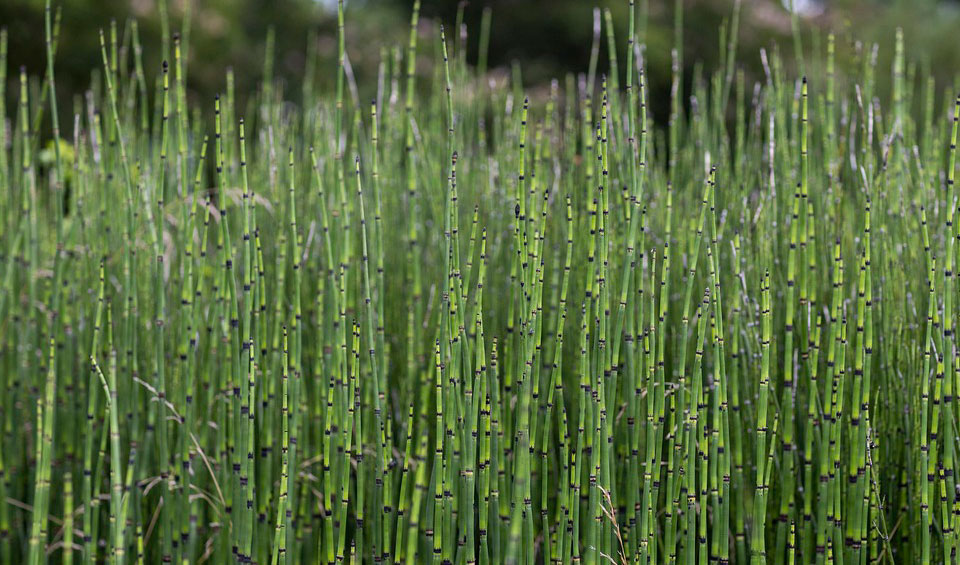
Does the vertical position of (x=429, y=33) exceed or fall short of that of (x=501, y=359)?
it exceeds it

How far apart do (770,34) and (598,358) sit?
222 inches

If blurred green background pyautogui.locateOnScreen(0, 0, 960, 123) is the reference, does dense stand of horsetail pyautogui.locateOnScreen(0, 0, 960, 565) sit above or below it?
below

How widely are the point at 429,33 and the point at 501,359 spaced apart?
15.7 feet

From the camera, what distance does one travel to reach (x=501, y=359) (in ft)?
4.42

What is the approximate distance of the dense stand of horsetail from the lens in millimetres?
981

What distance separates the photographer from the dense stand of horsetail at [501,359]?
38.6 inches

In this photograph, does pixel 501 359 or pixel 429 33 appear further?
pixel 429 33

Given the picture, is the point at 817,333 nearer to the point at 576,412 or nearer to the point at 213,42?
the point at 576,412

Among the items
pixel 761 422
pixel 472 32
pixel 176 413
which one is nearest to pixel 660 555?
pixel 761 422

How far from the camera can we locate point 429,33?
5.77 m

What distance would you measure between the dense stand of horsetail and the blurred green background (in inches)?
124

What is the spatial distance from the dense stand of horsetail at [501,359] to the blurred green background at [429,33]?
10.3ft

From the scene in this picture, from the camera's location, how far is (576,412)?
131 cm

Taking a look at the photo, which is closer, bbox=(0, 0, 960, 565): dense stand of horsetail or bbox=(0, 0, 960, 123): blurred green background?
bbox=(0, 0, 960, 565): dense stand of horsetail
